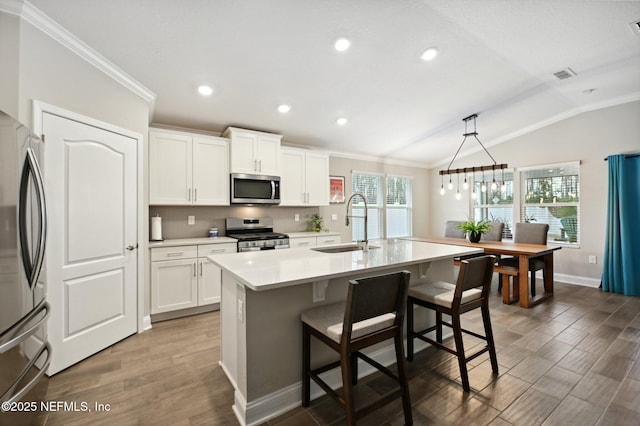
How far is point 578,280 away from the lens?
4.80 meters

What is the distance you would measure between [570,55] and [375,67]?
215cm

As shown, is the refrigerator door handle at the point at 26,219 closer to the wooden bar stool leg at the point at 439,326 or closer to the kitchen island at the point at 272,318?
the kitchen island at the point at 272,318

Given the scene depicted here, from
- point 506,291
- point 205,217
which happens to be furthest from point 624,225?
point 205,217

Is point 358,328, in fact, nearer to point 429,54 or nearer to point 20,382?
point 20,382

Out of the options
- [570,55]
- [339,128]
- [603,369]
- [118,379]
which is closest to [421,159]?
[339,128]

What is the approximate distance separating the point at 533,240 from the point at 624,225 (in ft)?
3.80

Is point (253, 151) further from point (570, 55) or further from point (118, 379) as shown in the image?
point (570, 55)

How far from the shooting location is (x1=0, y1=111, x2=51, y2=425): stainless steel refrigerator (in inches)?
46.0

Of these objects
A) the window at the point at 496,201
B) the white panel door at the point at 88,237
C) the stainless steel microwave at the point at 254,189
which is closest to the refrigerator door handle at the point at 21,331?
the white panel door at the point at 88,237

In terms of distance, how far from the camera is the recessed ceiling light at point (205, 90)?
10.1 ft

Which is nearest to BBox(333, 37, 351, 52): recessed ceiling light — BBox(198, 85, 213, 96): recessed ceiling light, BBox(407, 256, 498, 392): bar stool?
BBox(198, 85, 213, 96): recessed ceiling light

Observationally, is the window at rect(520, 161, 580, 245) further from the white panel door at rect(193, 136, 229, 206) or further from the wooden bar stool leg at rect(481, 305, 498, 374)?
the white panel door at rect(193, 136, 229, 206)

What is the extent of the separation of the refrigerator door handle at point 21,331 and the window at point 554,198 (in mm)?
6671

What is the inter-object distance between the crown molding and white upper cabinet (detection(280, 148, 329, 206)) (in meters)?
2.08
